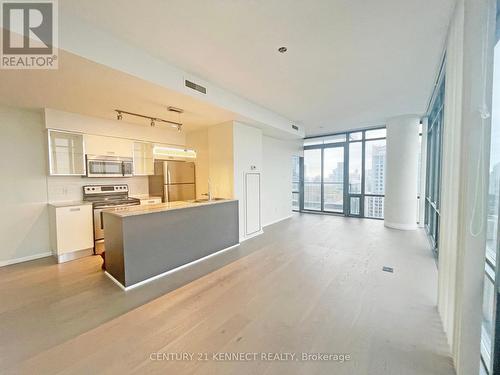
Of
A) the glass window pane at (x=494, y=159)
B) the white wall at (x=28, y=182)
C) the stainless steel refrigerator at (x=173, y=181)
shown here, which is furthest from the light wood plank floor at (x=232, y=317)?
the stainless steel refrigerator at (x=173, y=181)

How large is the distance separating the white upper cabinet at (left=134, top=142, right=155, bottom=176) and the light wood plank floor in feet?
7.29

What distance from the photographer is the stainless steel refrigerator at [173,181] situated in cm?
512

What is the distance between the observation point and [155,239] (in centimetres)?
301

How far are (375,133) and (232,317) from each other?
6.90m

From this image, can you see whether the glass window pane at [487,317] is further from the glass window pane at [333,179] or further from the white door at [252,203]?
the glass window pane at [333,179]

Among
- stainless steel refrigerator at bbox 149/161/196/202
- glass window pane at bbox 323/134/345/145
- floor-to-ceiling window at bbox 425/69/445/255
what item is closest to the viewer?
floor-to-ceiling window at bbox 425/69/445/255

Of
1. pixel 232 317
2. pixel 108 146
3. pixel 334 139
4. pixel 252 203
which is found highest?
pixel 334 139

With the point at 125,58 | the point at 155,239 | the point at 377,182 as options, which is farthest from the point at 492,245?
the point at 377,182

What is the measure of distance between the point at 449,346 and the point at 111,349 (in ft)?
9.35

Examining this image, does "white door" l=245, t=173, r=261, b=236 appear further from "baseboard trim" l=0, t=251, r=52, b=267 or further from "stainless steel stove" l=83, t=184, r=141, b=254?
"baseboard trim" l=0, t=251, r=52, b=267

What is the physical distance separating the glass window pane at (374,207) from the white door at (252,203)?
4.08m

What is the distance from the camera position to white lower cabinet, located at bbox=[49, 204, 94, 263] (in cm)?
359

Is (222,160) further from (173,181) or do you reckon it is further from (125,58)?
(125,58)

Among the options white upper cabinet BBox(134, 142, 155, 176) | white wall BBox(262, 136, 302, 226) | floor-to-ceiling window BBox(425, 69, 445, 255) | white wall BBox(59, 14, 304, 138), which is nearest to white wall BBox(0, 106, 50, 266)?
white upper cabinet BBox(134, 142, 155, 176)
